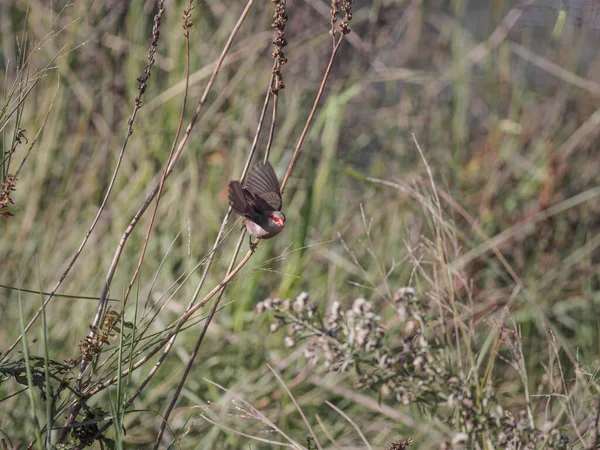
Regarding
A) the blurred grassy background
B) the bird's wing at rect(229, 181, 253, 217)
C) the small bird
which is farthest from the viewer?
the blurred grassy background

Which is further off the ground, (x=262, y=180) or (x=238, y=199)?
(x=262, y=180)

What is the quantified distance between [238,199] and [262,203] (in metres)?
0.17

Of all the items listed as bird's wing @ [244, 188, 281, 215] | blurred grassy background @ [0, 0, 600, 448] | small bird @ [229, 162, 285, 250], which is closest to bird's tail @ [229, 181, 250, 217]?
small bird @ [229, 162, 285, 250]

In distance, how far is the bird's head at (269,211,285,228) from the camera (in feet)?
4.92

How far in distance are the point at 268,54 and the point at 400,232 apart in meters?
0.91

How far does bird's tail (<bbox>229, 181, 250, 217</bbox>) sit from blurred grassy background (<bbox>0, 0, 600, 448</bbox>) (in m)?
0.93

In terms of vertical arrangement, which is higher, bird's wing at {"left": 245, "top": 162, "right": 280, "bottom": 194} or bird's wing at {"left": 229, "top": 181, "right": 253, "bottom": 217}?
bird's wing at {"left": 245, "top": 162, "right": 280, "bottom": 194}

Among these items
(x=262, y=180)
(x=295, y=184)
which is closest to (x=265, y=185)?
(x=262, y=180)

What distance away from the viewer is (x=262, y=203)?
1.56 metres

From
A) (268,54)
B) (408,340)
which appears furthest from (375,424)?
(268,54)

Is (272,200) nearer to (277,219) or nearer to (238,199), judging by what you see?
(277,219)

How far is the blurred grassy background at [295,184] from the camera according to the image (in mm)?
2508

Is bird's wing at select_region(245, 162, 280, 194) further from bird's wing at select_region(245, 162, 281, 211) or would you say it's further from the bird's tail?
the bird's tail

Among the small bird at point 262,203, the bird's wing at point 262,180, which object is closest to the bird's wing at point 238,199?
the small bird at point 262,203
